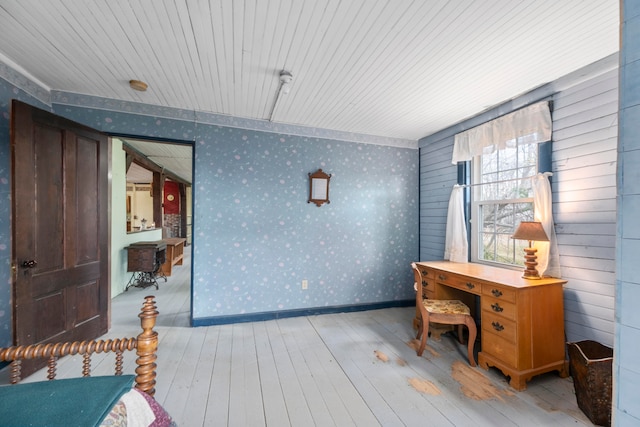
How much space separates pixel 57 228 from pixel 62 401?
2120 millimetres

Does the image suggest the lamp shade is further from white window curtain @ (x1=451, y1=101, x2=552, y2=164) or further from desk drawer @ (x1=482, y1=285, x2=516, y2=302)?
white window curtain @ (x1=451, y1=101, x2=552, y2=164)

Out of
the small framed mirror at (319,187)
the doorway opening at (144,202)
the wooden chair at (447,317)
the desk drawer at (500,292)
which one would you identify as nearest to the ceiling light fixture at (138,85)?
the doorway opening at (144,202)

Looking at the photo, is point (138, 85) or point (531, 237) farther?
point (138, 85)

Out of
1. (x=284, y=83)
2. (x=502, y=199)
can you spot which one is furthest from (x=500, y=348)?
(x=284, y=83)

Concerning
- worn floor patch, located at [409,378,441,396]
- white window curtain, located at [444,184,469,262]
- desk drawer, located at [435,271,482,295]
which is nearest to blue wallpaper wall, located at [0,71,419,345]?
white window curtain, located at [444,184,469,262]

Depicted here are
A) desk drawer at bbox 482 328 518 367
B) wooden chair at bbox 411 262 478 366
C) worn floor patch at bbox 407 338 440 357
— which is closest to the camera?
desk drawer at bbox 482 328 518 367

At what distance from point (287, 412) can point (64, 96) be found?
359 centimetres

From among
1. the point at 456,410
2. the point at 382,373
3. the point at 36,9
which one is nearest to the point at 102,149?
the point at 36,9

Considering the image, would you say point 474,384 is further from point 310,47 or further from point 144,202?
point 144,202

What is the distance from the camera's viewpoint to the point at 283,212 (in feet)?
11.1

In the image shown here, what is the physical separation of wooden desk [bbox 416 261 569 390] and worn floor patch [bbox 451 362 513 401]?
0.45 feet

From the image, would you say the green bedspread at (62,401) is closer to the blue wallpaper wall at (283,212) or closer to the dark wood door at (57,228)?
the dark wood door at (57,228)

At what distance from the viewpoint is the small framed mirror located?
3484 mm

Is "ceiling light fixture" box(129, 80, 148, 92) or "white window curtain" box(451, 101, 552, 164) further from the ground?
"ceiling light fixture" box(129, 80, 148, 92)
